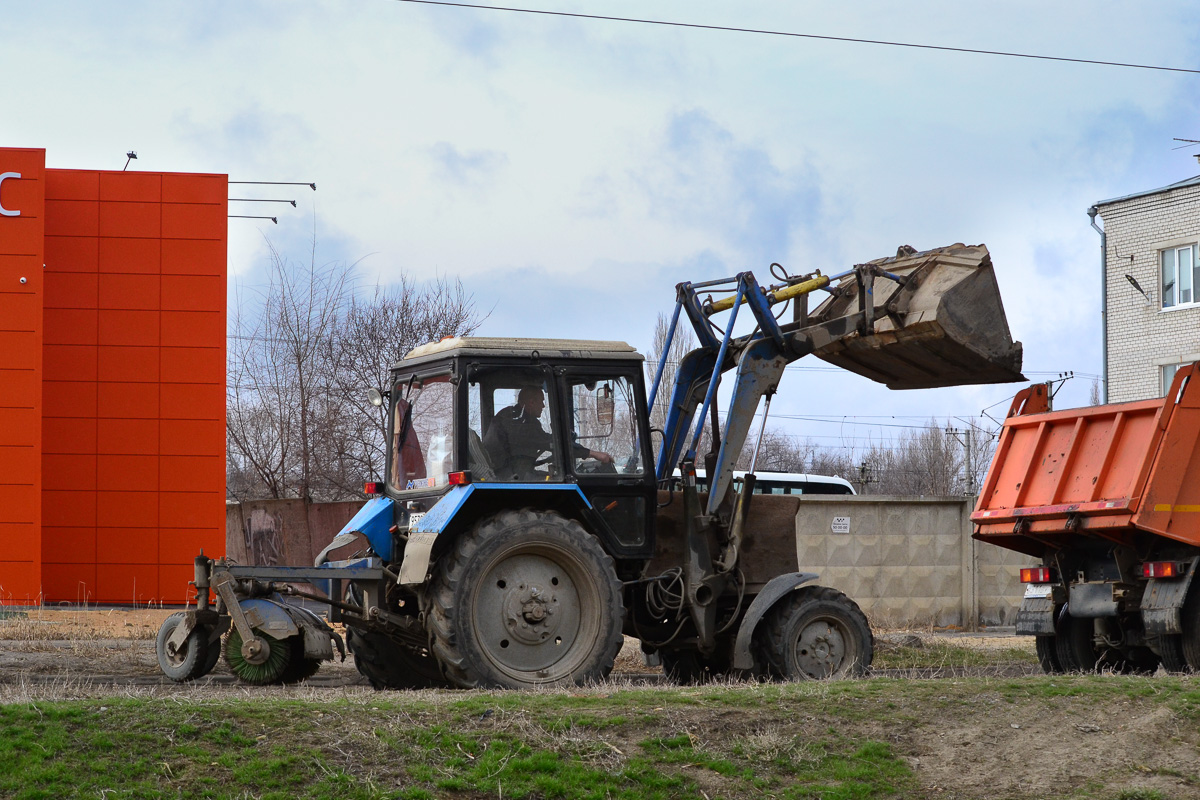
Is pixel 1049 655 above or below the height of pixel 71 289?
below

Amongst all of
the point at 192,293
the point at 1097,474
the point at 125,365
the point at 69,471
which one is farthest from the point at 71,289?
the point at 1097,474

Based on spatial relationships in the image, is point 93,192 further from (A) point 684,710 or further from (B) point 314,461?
(A) point 684,710

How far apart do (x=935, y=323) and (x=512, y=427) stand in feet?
11.0

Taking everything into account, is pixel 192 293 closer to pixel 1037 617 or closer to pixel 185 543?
pixel 185 543

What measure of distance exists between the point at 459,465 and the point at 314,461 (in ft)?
66.1

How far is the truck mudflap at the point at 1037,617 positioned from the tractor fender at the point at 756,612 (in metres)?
2.79

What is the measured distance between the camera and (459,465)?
9453mm

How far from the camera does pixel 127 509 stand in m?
24.2

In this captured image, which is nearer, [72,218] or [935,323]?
[935,323]

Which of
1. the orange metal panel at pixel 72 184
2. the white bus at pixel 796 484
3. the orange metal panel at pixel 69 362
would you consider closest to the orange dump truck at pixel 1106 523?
the white bus at pixel 796 484

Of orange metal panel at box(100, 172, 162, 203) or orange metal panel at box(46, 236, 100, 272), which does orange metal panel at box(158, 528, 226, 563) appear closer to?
orange metal panel at box(46, 236, 100, 272)

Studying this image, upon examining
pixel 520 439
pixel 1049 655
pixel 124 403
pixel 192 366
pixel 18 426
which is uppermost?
pixel 192 366

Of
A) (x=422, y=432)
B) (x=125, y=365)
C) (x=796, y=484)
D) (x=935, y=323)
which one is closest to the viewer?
(x=935, y=323)

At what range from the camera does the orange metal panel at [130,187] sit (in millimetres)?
24500
